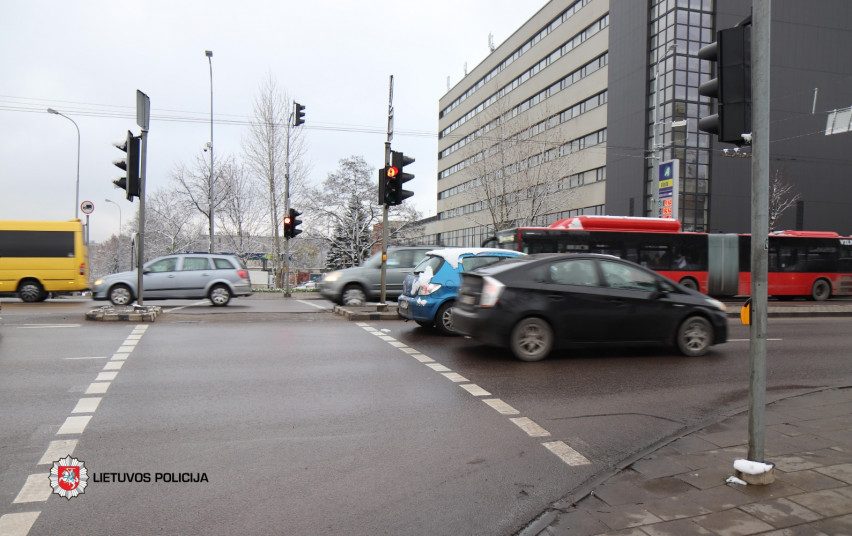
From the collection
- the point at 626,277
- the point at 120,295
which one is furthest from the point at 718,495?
the point at 120,295

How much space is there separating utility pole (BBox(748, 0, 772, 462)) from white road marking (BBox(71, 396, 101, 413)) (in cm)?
553

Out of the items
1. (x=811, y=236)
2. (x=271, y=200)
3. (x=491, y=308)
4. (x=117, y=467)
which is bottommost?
(x=117, y=467)

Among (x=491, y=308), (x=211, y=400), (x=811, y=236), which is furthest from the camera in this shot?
(x=811, y=236)

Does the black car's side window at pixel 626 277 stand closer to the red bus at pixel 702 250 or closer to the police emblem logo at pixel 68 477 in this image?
the police emblem logo at pixel 68 477

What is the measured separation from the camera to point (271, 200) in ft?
121

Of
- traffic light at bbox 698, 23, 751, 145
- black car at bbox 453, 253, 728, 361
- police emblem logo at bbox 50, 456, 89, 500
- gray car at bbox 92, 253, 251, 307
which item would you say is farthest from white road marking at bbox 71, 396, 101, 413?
gray car at bbox 92, 253, 251, 307

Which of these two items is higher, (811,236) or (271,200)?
(271,200)

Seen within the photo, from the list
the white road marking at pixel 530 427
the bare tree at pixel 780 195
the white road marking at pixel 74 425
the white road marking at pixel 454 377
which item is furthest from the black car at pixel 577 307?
the bare tree at pixel 780 195

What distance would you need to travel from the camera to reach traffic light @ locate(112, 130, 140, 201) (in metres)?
12.3

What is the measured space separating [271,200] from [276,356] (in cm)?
2970

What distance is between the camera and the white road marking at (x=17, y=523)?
10.5 feet

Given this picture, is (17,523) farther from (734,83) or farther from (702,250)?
(702,250)

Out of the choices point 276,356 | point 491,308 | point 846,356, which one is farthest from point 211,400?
point 846,356

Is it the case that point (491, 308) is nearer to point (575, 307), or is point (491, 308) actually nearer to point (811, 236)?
point (575, 307)
